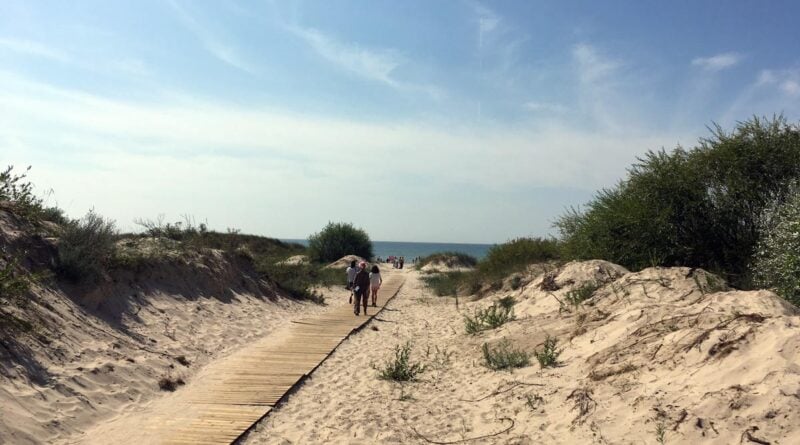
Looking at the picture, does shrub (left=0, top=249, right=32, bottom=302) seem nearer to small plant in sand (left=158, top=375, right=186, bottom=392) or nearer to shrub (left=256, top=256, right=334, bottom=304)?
small plant in sand (left=158, top=375, right=186, bottom=392)

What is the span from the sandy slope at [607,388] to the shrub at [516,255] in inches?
460

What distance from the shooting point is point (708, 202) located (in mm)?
15195

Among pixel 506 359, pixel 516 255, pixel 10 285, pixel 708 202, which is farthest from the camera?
pixel 516 255

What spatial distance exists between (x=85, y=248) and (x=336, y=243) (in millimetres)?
35217

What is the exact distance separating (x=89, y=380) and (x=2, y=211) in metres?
4.90

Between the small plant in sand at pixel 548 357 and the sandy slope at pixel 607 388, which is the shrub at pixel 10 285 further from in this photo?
the small plant in sand at pixel 548 357

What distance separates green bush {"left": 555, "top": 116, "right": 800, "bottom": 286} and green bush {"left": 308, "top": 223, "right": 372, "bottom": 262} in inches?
1223

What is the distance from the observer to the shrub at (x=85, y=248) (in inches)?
376

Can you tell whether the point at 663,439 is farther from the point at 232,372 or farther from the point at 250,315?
the point at 250,315

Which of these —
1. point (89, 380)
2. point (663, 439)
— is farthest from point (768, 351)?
point (89, 380)

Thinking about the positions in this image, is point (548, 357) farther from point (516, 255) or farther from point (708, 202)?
point (516, 255)

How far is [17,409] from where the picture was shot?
213 inches

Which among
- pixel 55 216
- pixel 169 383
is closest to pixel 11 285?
pixel 169 383

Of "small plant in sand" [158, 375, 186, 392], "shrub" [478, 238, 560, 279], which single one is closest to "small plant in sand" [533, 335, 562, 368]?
"small plant in sand" [158, 375, 186, 392]
